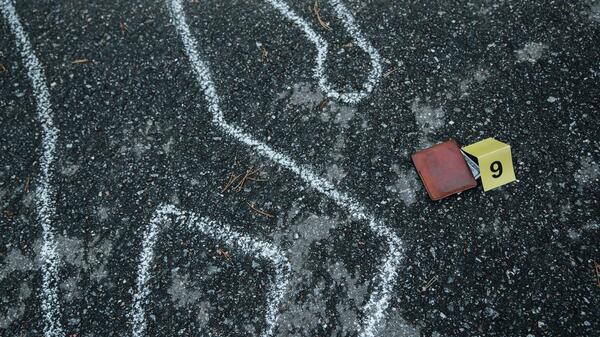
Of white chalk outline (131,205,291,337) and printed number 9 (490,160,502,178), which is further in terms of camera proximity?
printed number 9 (490,160,502,178)

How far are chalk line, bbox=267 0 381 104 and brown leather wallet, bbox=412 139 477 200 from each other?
44 centimetres

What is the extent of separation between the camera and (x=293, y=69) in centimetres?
249

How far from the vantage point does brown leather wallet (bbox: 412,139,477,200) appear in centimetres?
209

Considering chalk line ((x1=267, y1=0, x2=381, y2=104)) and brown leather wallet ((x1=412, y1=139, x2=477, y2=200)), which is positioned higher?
chalk line ((x1=267, y1=0, x2=381, y2=104))

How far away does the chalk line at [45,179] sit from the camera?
2023mm

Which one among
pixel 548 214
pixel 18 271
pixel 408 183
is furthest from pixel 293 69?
pixel 18 271

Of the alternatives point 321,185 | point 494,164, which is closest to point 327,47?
point 321,185

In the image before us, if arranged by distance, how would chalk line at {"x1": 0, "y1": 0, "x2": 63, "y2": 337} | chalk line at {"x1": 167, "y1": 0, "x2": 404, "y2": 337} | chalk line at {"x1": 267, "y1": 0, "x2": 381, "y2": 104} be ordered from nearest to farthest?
chalk line at {"x1": 167, "y1": 0, "x2": 404, "y2": 337} → chalk line at {"x1": 0, "y1": 0, "x2": 63, "y2": 337} → chalk line at {"x1": 267, "y1": 0, "x2": 381, "y2": 104}

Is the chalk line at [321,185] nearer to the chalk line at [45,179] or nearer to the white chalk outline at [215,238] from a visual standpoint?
the white chalk outline at [215,238]

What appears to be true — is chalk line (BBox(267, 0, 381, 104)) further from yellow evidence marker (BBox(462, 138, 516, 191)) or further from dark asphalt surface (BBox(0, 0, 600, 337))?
yellow evidence marker (BBox(462, 138, 516, 191))

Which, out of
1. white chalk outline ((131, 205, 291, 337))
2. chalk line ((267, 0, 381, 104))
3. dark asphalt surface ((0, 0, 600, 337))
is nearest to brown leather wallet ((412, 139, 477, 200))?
dark asphalt surface ((0, 0, 600, 337))

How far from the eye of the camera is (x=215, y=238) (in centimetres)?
210

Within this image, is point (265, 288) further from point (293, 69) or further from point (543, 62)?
point (543, 62)

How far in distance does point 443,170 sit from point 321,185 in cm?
53
